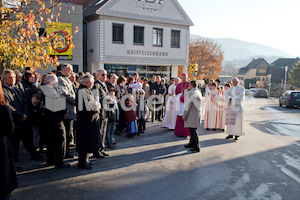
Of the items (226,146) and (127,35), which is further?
(127,35)

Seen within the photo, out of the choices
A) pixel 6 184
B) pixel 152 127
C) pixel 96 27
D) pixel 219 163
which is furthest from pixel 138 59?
pixel 6 184

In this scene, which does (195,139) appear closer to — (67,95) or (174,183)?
(174,183)

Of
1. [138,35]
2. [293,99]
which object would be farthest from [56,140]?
[293,99]

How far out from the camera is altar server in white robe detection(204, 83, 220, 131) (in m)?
10.6

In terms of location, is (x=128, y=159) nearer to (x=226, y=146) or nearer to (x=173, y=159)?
(x=173, y=159)

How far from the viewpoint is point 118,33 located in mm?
22156

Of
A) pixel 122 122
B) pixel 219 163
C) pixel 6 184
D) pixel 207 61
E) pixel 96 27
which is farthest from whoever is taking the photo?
pixel 207 61

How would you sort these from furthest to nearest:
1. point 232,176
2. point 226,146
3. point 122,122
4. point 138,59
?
point 138,59 → point 122,122 → point 226,146 → point 232,176

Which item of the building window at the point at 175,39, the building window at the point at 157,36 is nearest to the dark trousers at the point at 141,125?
the building window at the point at 157,36

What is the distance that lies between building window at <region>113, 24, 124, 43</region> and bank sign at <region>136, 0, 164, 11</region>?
8.99ft

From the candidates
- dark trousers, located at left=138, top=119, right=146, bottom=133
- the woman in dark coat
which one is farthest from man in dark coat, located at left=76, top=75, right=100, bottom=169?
dark trousers, located at left=138, top=119, right=146, bottom=133

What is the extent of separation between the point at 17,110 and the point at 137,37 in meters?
18.7

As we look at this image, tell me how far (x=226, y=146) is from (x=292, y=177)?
8.56 feet

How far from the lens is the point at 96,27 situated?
21.4m
